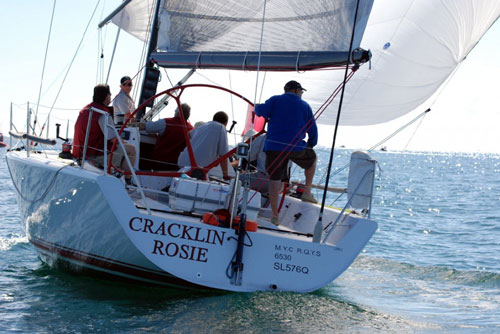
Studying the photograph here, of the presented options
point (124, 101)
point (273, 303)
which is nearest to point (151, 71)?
point (124, 101)

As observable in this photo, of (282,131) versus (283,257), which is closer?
(283,257)

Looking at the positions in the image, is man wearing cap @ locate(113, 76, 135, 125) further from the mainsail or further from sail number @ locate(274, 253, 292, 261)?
sail number @ locate(274, 253, 292, 261)

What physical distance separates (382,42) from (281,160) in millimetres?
3066

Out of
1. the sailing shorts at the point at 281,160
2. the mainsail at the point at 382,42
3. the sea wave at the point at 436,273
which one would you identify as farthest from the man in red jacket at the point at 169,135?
the sea wave at the point at 436,273

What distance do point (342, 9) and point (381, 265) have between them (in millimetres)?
4048

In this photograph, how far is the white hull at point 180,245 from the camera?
5055mm

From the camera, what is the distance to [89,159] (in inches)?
257

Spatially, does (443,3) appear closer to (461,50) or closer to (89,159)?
(461,50)

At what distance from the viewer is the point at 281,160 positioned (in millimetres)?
5691

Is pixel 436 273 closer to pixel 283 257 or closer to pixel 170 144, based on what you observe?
pixel 283 257

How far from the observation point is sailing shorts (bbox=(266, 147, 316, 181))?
5.71 m

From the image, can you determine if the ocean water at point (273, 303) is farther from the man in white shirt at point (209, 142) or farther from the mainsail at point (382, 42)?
the mainsail at point (382, 42)

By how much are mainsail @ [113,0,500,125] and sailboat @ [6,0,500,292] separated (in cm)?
2

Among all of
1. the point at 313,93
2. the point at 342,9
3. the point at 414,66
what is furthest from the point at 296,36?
the point at 414,66
